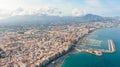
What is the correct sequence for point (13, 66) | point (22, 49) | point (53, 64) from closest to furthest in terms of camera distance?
point (13, 66)
point (53, 64)
point (22, 49)

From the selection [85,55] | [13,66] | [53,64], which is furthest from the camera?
[85,55]

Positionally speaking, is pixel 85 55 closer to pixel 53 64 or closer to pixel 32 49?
pixel 53 64

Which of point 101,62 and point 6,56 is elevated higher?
point 6,56

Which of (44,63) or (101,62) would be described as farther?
(101,62)

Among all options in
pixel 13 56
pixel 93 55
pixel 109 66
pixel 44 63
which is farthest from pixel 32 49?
pixel 109 66

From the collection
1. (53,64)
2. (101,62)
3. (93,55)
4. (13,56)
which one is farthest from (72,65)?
(13,56)

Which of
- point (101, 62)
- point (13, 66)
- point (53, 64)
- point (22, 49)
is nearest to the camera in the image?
point (13, 66)

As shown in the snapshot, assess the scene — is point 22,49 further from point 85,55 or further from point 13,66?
point 85,55

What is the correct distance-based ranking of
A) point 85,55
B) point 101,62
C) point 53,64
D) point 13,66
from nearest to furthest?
point 13,66 < point 53,64 < point 101,62 < point 85,55

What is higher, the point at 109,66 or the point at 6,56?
the point at 6,56
